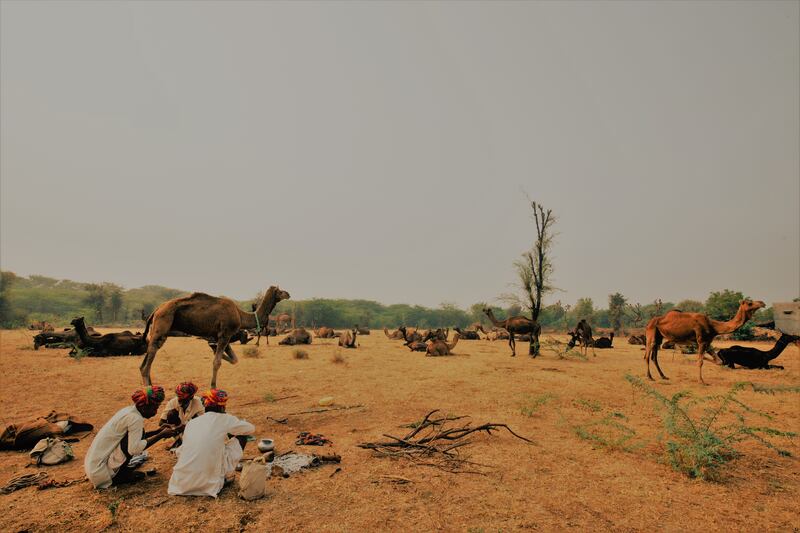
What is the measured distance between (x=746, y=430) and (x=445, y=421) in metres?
5.06

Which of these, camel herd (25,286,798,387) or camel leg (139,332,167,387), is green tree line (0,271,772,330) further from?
camel leg (139,332,167,387)

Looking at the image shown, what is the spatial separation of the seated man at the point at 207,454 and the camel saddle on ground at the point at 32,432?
3675 millimetres

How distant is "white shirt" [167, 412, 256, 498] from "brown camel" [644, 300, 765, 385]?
46.5 feet

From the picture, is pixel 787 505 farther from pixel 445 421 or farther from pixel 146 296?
pixel 146 296

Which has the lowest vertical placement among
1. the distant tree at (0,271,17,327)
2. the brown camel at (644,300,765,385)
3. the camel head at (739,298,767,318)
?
the distant tree at (0,271,17,327)

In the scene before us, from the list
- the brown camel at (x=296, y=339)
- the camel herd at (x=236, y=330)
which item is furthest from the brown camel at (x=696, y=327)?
the brown camel at (x=296, y=339)

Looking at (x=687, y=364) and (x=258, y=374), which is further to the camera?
(x=687, y=364)

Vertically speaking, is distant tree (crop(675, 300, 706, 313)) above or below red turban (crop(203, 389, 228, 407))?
above

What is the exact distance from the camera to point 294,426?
7633 mm

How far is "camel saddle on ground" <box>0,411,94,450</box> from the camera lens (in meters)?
6.05

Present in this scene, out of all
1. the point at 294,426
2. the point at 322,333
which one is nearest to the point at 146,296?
the point at 322,333

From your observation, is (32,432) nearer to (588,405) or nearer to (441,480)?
(441,480)

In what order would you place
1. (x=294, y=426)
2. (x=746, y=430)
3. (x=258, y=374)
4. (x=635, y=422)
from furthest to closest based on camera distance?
(x=258, y=374), (x=635, y=422), (x=294, y=426), (x=746, y=430)

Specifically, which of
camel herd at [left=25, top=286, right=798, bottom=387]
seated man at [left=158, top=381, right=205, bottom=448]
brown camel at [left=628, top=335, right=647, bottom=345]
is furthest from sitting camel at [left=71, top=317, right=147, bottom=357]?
brown camel at [left=628, top=335, right=647, bottom=345]
